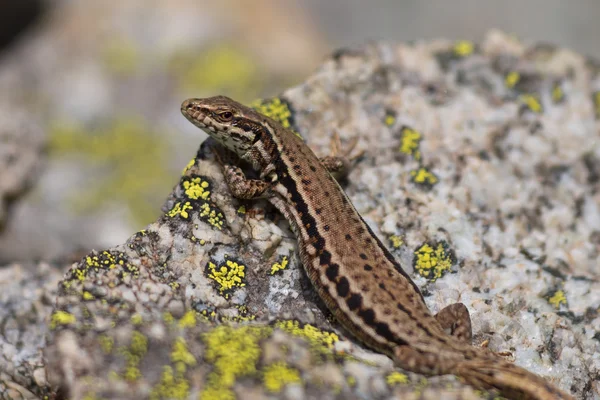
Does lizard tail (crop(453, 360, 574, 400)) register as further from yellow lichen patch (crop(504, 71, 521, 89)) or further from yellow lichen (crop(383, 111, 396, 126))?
yellow lichen patch (crop(504, 71, 521, 89))

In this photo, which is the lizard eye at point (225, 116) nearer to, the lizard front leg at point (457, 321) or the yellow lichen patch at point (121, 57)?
the lizard front leg at point (457, 321)

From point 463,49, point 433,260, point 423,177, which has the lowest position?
point 433,260

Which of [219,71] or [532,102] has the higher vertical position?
[219,71]

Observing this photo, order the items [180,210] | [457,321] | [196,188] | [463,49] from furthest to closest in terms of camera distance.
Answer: [463,49], [196,188], [180,210], [457,321]

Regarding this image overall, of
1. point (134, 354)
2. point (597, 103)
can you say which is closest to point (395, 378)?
point (134, 354)

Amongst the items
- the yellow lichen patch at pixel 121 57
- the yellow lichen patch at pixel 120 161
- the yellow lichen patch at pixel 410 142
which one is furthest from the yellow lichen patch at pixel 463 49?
the yellow lichen patch at pixel 121 57

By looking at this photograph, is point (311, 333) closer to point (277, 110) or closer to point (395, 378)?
point (395, 378)

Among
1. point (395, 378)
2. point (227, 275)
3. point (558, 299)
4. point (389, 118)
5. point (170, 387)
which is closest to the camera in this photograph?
point (170, 387)

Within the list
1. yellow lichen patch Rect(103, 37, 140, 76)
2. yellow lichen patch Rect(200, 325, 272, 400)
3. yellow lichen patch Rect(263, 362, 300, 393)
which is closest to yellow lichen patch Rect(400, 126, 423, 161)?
yellow lichen patch Rect(200, 325, 272, 400)

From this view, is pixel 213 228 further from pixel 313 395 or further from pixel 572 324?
pixel 572 324
